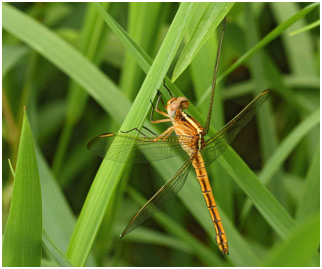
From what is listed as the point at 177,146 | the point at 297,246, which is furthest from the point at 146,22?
the point at 297,246

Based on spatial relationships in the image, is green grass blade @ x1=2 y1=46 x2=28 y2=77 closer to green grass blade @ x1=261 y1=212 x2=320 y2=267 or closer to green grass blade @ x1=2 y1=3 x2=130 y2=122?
green grass blade @ x1=2 y1=3 x2=130 y2=122

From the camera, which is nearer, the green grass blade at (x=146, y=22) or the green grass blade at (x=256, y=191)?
the green grass blade at (x=256, y=191)

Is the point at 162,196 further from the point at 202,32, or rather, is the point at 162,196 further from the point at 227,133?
the point at 202,32

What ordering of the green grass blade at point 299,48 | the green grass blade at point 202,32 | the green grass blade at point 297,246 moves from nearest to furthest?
the green grass blade at point 297,246, the green grass blade at point 202,32, the green grass blade at point 299,48

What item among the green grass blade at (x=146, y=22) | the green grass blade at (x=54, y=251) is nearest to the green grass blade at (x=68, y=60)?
the green grass blade at (x=146, y=22)

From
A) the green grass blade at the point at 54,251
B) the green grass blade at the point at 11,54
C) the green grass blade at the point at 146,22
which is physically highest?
the green grass blade at the point at 11,54

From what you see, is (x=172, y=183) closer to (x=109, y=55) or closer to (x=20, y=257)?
(x=20, y=257)

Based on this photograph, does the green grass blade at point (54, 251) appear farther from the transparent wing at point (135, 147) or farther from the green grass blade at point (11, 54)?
the green grass blade at point (11, 54)

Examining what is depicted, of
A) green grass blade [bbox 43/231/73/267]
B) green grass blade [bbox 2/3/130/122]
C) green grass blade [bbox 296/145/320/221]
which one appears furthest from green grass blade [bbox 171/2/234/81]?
green grass blade [bbox 296/145/320/221]
